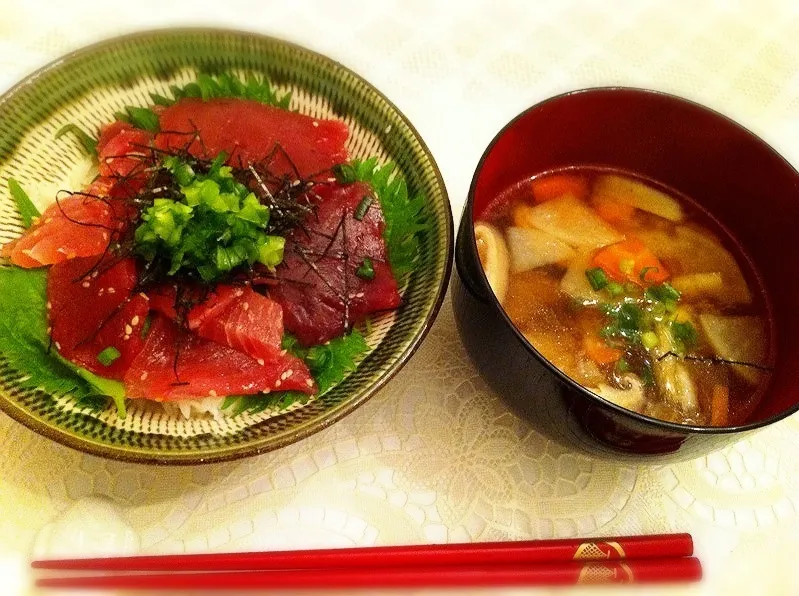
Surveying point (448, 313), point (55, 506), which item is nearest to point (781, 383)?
point (448, 313)

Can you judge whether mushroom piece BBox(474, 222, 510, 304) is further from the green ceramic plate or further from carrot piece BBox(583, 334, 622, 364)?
carrot piece BBox(583, 334, 622, 364)

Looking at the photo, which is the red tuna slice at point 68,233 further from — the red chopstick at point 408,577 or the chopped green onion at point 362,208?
the red chopstick at point 408,577

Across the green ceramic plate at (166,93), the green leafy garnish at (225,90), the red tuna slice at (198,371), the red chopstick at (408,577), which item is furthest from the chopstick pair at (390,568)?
the green leafy garnish at (225,90)

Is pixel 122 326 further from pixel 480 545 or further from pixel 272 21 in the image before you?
pixel 272 21

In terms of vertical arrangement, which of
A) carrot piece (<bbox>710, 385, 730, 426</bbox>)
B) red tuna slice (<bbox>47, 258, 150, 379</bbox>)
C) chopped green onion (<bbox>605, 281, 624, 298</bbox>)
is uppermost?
red tuna slice (<bbox>47, 258, 150, 379</bbox>)

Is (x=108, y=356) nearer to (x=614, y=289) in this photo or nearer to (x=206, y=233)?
(x=206, y=233)

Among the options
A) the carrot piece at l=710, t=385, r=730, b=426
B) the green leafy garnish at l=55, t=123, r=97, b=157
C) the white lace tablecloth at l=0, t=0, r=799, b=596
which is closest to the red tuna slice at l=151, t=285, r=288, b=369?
the white lace tablecloth at l=0, t=0, r=799, b=596
